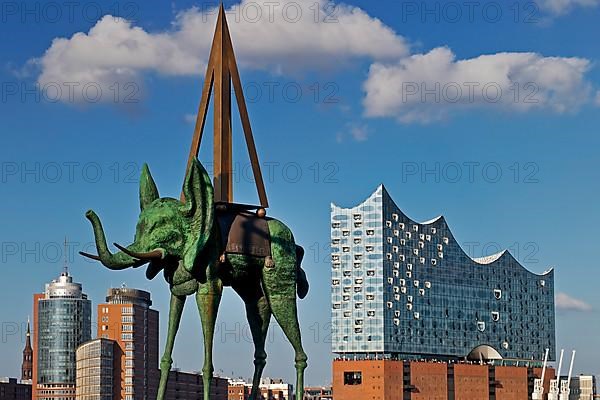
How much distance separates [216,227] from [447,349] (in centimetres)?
10373

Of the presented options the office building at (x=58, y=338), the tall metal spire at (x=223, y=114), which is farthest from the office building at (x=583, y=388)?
the tall metal spire at (x=223, y=114)

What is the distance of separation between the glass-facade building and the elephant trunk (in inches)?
3689

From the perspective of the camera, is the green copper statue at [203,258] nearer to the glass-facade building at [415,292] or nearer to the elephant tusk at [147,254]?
the elephant tusk at [147,254]

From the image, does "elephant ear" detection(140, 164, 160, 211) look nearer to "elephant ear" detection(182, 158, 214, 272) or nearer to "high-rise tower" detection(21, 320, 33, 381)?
"elephant ear" detection(182, 158, 214, 272)

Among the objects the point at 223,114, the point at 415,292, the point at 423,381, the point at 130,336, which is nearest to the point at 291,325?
the point at 223,114

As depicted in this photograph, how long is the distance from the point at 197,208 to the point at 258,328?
290cm

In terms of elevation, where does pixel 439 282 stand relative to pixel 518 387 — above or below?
above

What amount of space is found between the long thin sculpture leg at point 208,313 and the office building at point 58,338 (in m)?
117

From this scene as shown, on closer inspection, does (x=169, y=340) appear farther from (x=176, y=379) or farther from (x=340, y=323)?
(x=176, y=379)

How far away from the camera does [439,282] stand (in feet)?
396

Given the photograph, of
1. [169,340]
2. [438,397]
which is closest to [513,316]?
[438,397]

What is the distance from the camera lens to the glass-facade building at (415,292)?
113 metres

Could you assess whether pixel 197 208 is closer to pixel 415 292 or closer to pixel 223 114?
pixel 223 114

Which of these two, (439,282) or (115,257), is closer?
(115,257)
